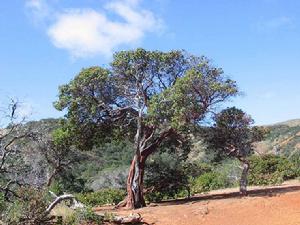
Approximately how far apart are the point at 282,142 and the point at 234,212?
6350 cm

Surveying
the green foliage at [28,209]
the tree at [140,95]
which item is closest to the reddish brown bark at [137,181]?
the tree at [140,95]

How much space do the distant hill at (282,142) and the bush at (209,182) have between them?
34.5 metres

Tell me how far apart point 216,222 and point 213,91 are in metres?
5.56

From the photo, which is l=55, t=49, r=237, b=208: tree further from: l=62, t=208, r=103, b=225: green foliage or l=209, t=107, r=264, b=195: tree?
l=62, t=208, r=103, b=225: green foliage

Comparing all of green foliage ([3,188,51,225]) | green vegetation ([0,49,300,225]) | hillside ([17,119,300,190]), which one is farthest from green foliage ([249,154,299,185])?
green foliage ([3,188,51,225])

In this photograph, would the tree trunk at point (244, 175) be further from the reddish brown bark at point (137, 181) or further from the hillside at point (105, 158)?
the reddish brown bark at point (137, 181)

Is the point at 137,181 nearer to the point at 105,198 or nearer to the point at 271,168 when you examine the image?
the point at 105,198

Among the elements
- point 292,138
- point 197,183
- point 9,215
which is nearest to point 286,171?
point 197,183

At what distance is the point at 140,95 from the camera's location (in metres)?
20.3

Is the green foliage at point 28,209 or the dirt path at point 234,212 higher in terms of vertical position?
the green foliage at point 28,209

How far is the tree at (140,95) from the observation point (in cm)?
1906

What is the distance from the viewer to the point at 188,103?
18.6 m

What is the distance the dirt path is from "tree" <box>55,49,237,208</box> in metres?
2.62

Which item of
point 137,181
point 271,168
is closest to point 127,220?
point 137,181
